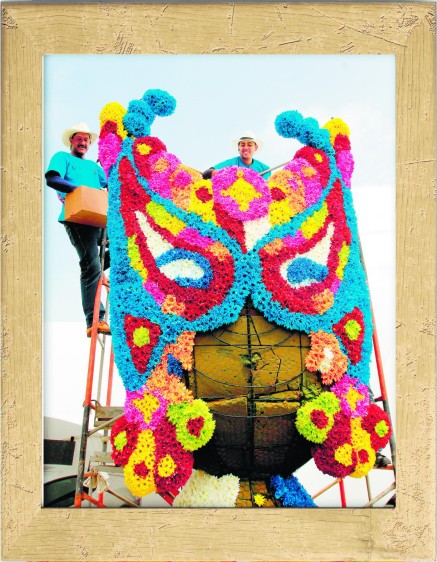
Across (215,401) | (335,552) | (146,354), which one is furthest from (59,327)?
(335,552)

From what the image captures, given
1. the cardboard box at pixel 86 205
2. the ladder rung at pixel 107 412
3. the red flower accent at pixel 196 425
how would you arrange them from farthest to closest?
the ladder rung at pixel 107 412 < the cardboard box at pixel 86 205 < the red flower accent at pixel 196 425

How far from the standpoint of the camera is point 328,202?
17.3 feet

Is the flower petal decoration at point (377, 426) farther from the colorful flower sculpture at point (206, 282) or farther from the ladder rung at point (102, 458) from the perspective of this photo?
the ladder rung at point (102, 458)

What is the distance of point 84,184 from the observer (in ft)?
18.2

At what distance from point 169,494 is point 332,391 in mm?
1105

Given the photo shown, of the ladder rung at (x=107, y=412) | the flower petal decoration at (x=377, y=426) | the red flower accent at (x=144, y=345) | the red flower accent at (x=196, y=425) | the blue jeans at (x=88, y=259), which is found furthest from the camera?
the ladder rung at (x=107, y=412)

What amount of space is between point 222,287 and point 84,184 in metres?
1.18

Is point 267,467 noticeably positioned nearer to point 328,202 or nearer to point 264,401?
point 264,401

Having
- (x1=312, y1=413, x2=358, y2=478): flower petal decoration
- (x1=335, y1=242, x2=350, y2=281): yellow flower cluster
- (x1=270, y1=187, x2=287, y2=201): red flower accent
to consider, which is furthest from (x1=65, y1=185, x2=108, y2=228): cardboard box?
(x1=312, y1=413, x2=358, y2=478): flower petal decoration

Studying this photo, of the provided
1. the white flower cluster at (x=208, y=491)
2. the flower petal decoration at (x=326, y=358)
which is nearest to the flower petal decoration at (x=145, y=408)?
the white flower cluster at (x=208, y=491)

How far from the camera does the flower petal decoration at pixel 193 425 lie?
4.93 metres

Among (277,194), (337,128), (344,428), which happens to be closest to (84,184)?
(277,194)

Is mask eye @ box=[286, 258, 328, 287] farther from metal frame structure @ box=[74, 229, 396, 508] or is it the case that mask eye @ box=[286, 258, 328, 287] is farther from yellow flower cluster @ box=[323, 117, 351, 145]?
yellow flower cluster @ box=[323, 117, 351, 145]

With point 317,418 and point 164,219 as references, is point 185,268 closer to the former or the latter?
point 164,219
